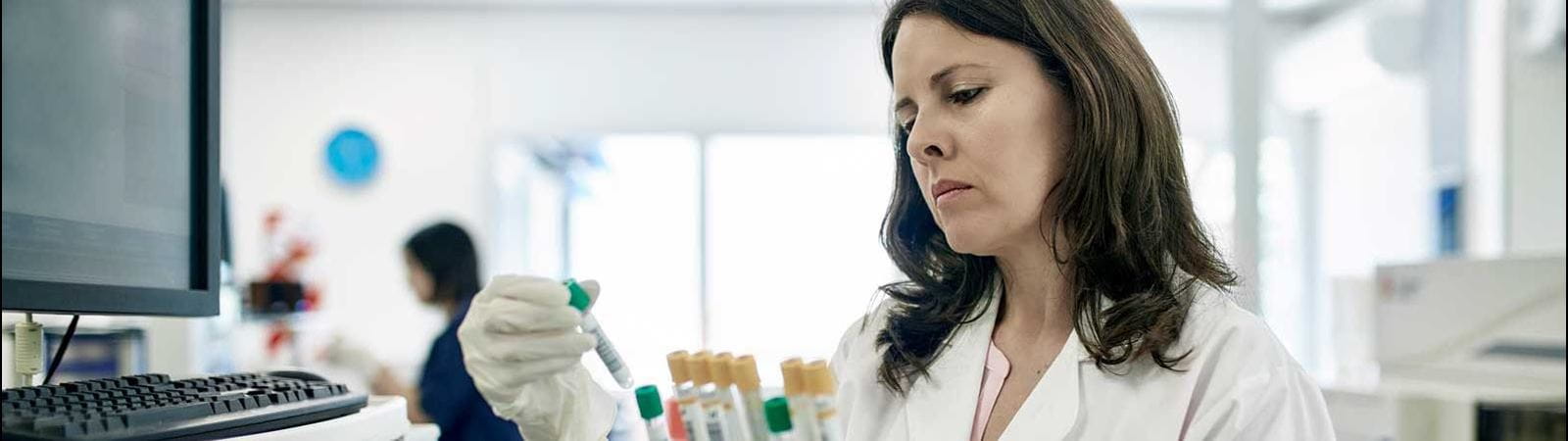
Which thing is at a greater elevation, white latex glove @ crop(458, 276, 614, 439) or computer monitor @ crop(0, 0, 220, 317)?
computer monitor @ crop(0, 0, 220, 317)

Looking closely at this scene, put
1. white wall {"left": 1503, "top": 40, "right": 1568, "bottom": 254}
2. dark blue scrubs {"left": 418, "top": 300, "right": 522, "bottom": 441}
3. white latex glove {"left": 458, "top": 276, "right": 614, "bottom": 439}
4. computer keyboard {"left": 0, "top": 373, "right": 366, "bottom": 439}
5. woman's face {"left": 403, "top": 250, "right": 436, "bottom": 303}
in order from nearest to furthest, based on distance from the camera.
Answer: computer keyboard {"left": 0, "top": 373, "right": 366, "bottom": 439} < white latex glove {"left": 458, "top": 276, "right": 614, "bottom": 439} < dark blue scrubs {"left": 418, "top": 300, "right": 522, "bottom": 441} < woman's face {"left": 403, "top": 250, "right": 436, "bottom": 303} < white wall {"left": 1503, "top": 40, "right": 1568, "bottom": 254}

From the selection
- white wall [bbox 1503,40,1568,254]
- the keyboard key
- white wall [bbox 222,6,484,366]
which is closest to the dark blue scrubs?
the keyboard key

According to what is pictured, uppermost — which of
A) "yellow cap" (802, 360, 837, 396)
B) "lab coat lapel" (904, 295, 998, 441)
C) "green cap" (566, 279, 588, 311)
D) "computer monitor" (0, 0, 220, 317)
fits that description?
"computer monitor" (0, 0, 220, 317)

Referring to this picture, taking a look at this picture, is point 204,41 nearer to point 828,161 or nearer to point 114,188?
point 114,188

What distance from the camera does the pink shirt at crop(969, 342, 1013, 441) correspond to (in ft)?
3.84

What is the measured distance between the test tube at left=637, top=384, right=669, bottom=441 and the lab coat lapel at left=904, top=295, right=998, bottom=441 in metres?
0.27

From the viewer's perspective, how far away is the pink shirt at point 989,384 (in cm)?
117

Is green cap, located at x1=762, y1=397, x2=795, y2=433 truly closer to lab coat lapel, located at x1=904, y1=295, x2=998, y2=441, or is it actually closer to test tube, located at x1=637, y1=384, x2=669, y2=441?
test tube, located at x1=637, y1=384, x2=669, y2=441

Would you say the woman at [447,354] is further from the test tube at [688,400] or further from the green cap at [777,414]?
the green cap at [777,414]

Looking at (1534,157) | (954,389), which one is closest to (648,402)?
(954,389)

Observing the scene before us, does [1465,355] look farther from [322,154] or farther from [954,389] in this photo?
[322,154]

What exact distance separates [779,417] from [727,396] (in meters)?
0.09

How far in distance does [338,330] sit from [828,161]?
7.16 feet

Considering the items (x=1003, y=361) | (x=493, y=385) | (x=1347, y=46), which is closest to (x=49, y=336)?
(x=493, y=385)
